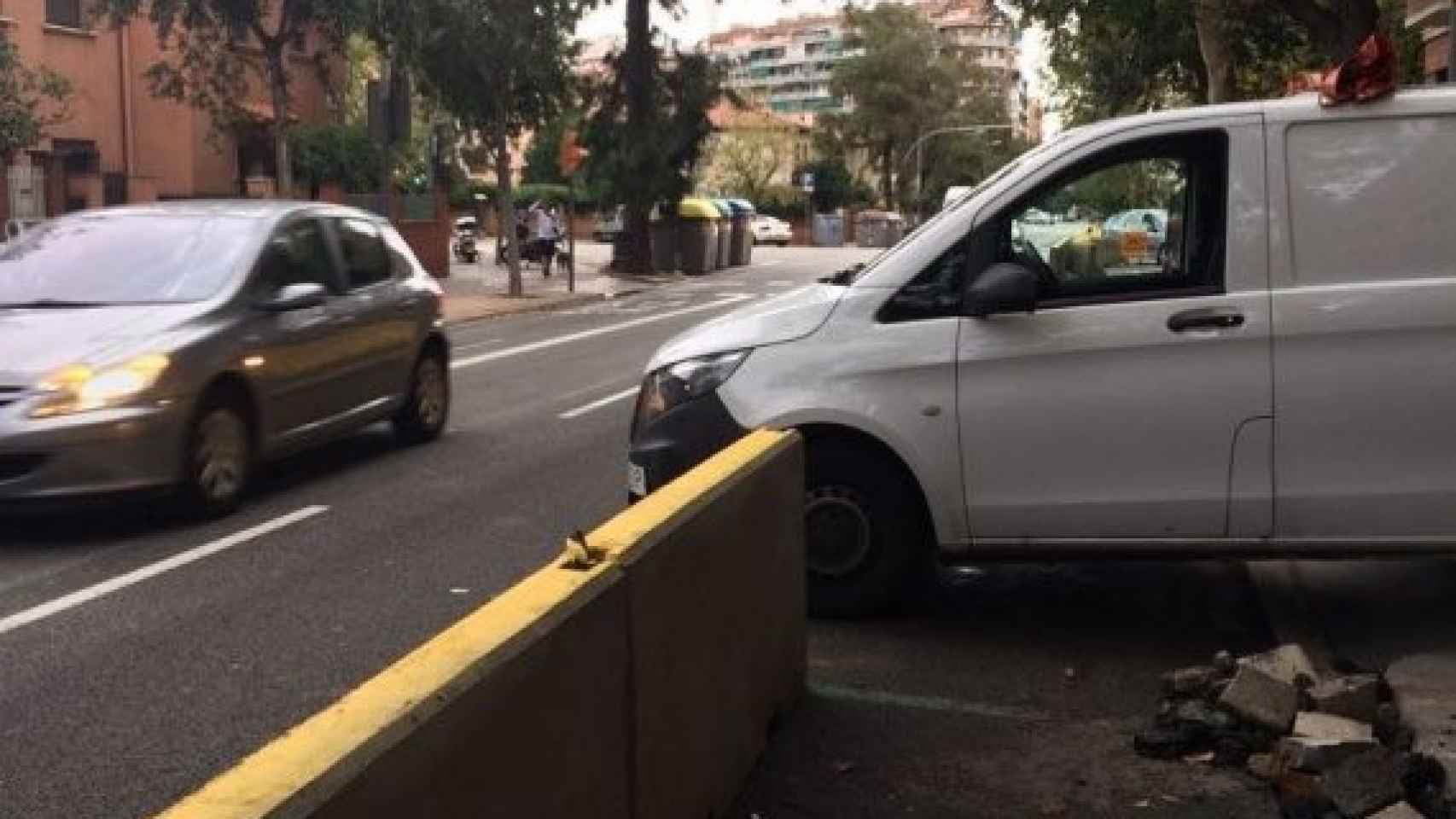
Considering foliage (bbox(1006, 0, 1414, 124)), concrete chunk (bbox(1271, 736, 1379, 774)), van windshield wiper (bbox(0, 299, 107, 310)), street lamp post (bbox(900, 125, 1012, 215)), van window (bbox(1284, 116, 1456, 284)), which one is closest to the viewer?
concrete chunk (bbox(1271, 736, 1379, 774))

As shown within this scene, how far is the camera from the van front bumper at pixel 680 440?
6.12 metres

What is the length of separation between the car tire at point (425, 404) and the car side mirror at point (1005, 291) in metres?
5.68

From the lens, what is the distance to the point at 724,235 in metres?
42.6

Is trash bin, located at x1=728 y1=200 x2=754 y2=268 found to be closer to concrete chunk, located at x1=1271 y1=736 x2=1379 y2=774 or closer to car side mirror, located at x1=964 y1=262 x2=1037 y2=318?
car side mirror, located at x1=964 y1=262 x2=1037 y2=318

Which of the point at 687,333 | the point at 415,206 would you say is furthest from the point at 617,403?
the point at 415,206

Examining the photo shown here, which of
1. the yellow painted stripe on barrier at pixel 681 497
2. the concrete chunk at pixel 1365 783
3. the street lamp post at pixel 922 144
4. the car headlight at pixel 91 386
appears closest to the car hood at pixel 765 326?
the yellow painted stripe on barrier at pixel 681 497

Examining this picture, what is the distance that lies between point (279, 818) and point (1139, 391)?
4.23m

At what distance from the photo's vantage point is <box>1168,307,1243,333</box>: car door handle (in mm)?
5613

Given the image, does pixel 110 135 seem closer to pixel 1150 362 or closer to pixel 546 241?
pixel 546 241

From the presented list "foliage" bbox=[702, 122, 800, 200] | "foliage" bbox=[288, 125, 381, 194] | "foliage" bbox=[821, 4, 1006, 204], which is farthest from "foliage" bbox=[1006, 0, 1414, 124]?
"foliage" bbox=[821, 4, 1006, 204]

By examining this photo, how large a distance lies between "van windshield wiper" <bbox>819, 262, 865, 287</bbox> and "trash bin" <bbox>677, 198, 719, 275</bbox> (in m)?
32.9

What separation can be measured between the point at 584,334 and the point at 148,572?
45.3ft

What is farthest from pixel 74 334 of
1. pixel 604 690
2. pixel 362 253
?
pixel 604 690

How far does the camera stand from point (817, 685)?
213 inches
